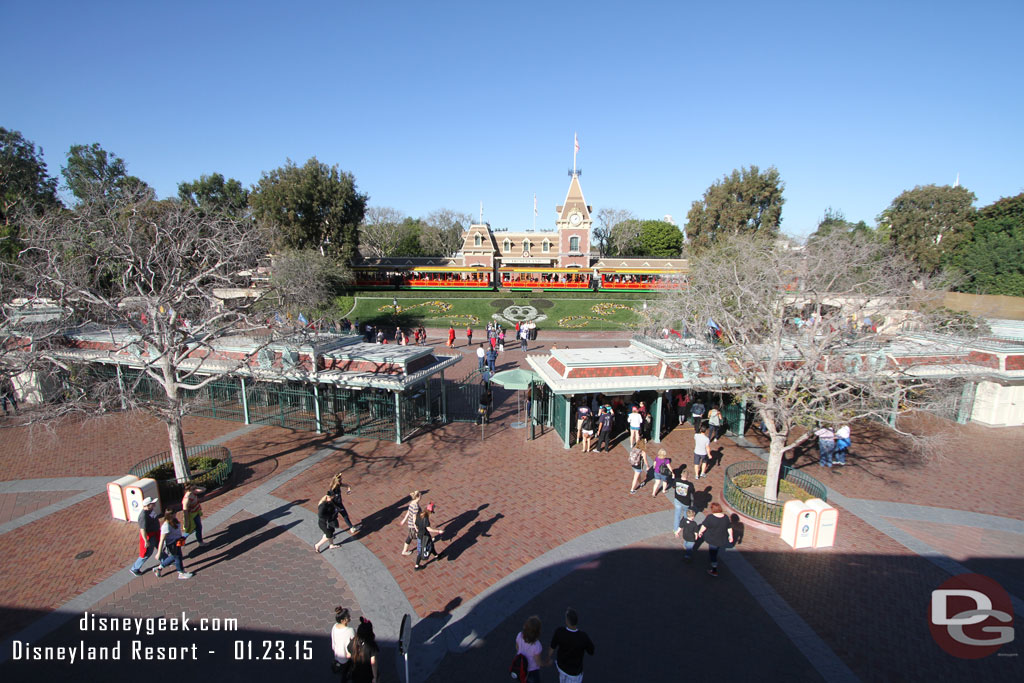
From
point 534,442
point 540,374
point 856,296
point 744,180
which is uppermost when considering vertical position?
point 744,180

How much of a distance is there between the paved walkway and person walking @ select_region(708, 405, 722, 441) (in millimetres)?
1464

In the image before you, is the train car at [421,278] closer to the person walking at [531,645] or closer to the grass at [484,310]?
the grass at [484,310]

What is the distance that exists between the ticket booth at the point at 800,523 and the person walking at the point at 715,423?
4620mm

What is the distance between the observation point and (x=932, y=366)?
57.3 ft

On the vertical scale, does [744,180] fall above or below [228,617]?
Answer: above

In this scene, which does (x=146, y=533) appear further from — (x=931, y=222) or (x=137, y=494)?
(x=931, y=222)

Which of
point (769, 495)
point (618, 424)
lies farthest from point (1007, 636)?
point (618, 424)

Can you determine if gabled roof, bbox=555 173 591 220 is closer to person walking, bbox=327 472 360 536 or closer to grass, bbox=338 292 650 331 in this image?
grass, bbox=338 292 650 331

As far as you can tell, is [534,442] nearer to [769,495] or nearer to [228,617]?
[769,495]

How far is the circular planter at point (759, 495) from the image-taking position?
11000 mm

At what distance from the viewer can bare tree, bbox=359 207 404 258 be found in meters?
74.4

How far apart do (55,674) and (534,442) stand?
39.9 ft

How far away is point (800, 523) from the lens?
33.2 feet

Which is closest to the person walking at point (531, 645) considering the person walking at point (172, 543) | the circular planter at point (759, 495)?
the person walking at point (172, 543)
